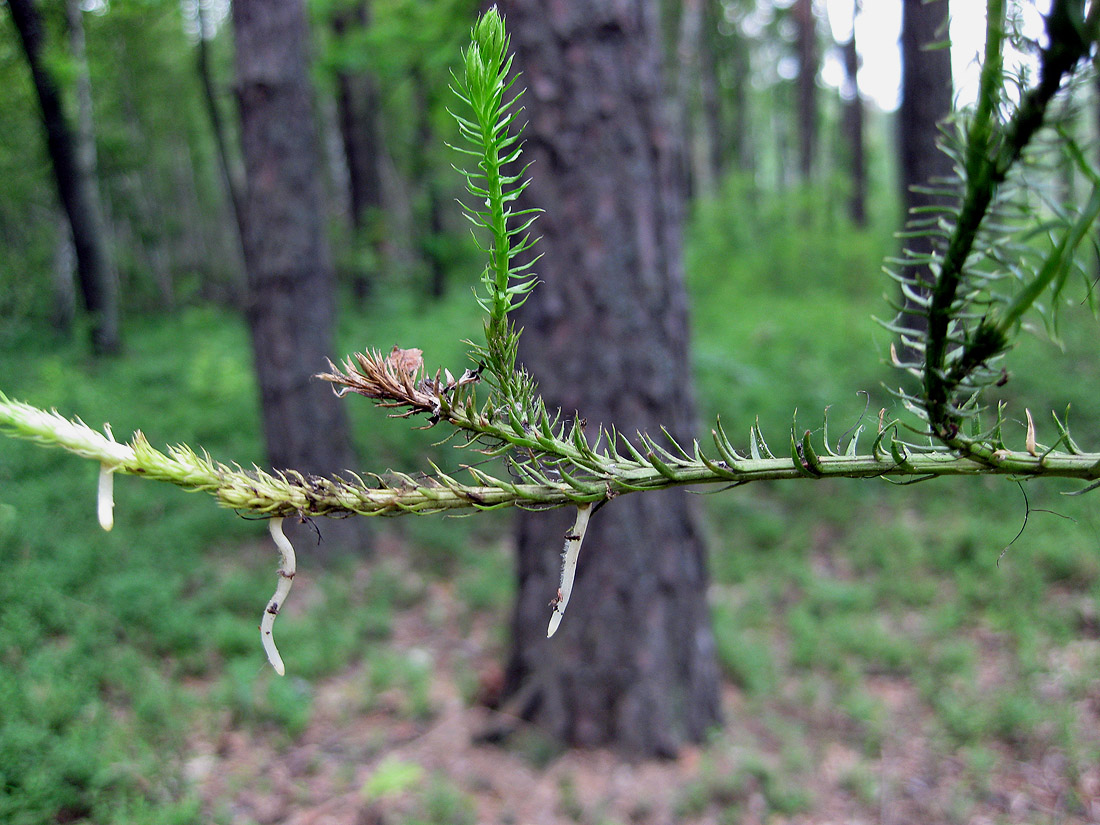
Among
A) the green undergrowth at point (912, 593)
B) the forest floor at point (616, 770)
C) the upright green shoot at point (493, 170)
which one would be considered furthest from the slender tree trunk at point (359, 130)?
the upright green shoot at point (493, 170)

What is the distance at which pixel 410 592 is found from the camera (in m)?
5.64

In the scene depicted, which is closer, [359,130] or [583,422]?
[583,422]

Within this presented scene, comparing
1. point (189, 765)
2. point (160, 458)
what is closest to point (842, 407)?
point (189, 765)

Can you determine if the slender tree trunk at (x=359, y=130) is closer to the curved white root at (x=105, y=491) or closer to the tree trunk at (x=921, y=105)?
the tree trunk at (x=921, y=105)

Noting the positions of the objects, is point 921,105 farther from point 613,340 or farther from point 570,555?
point 570,555

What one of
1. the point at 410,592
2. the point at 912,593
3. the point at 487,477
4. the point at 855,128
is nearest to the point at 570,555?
the point at 487,477

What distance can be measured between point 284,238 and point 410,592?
9.61 ft

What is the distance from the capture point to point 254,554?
5.94 m

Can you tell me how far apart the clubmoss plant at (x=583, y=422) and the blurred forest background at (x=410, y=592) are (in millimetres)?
52

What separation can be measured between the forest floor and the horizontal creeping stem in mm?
3163

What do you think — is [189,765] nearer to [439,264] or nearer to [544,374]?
[544,374]

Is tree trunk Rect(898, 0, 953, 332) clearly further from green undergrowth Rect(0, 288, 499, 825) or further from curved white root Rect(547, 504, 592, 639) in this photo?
curved white root Rect(547, 504, 592, 639)

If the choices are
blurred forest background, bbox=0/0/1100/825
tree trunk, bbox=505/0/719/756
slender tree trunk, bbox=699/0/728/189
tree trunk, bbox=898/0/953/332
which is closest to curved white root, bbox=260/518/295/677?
blurred forest background, bbox=0/0/1100/825

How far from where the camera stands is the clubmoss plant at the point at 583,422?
1.53ft
